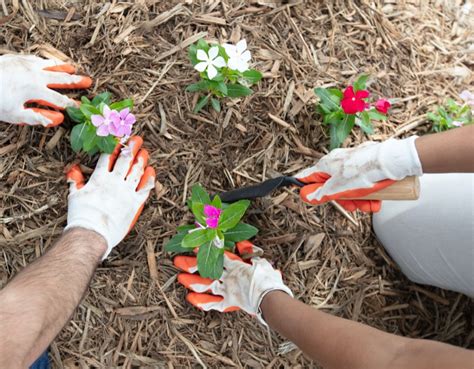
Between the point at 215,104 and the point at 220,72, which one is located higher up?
the point at 220,72

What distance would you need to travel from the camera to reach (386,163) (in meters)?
1.53

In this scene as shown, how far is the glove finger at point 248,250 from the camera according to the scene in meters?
1.93

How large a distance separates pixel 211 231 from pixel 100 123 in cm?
54

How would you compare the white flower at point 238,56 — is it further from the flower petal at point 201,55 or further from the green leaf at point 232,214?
the green leaf at point 232,214

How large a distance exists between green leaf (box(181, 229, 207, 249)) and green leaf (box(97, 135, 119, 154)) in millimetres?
432

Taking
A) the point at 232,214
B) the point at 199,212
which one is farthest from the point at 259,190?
the point at 199,212

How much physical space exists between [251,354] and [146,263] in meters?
0.57

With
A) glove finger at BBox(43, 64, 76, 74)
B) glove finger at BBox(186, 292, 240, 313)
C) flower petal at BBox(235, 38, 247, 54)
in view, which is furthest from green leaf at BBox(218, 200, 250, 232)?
glove finger at BBox(43, 64, 76, 74)

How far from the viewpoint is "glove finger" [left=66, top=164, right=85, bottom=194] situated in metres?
1.83

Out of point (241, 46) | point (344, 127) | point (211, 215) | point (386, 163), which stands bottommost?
point (211, 215)

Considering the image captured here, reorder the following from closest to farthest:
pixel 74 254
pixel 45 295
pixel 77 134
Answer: pixel 45 295 < pixel 74 254 < pixel 77 134

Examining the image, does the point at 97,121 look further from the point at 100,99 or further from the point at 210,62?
the point at 210,62

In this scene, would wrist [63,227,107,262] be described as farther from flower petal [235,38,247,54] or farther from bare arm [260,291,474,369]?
flower petal [235,38,247,54]

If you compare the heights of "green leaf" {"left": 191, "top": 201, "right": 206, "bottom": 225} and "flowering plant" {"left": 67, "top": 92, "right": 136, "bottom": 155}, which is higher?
"flowering plant" {"left": 67, "top": 92, "right": 136, "bottom": 155}
